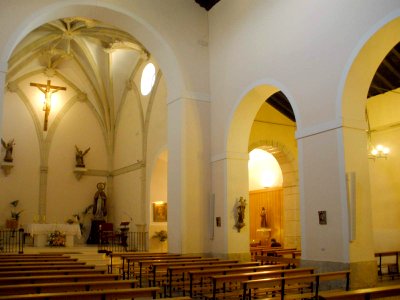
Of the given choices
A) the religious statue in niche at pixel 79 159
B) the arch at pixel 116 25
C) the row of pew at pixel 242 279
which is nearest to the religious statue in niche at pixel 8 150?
the religious statue in niche at pixel 79 159

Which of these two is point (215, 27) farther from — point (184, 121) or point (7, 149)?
point (7, 149)

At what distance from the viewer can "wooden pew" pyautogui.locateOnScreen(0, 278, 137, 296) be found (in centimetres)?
566

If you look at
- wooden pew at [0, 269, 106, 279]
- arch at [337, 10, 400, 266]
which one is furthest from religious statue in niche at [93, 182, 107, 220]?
arch at [337, 10, 400, 266]

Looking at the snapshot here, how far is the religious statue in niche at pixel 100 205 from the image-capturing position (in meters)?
21.8

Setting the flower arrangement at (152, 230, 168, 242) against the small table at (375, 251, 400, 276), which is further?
the flower arrangement at (152, 230, 168, 242)

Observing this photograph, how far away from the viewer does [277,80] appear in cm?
1088

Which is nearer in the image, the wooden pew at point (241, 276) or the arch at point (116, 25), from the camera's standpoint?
the wooden pew at point (241, 276)

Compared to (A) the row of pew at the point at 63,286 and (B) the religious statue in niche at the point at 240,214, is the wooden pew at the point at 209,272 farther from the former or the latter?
(B) the religious statue in niche at the point at 240,214

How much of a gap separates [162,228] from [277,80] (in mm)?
9705

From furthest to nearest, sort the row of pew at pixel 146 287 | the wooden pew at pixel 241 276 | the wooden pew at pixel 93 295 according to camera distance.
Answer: the wooden pew at pixel 241 276
the row of pew at pixel 146 287
the wooden pew at pixel 93 295

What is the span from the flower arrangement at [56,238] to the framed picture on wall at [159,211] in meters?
3.62

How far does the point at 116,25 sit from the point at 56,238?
8439 mm

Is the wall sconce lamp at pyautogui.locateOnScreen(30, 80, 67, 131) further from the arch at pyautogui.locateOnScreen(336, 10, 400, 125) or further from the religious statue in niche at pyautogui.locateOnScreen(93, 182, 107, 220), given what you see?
the arch at pyautogui.locateOnScreen(336, 10, 400, 125)

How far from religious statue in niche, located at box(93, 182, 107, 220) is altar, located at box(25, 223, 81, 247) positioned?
4.04m
